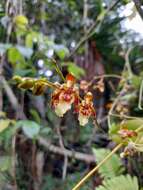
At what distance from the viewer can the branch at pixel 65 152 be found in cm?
138

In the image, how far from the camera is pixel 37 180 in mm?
1332

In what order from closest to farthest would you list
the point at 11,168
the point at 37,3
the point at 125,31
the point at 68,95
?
the point at 68,95, the point at 11,168, the point at 37,3, the point at 125,31

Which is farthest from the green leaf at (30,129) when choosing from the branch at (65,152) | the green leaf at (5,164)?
the branch at (65,152)

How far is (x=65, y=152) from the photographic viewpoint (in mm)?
1376

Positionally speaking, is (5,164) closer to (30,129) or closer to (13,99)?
(30,129)

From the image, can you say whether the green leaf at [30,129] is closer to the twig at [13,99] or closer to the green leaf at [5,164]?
the green leaf at [5,164]

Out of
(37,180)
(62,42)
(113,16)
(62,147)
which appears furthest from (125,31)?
(37,180)

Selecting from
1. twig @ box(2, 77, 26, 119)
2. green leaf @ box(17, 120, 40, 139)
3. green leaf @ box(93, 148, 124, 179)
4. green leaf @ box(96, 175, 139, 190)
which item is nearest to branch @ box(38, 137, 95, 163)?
twig @ box(2, 77, 26, 119)

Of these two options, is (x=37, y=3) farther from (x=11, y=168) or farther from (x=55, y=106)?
(x=55, y=106)

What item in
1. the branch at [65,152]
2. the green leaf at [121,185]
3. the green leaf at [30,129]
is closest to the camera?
the green leaf at [121,185]

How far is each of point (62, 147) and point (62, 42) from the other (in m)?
0.58

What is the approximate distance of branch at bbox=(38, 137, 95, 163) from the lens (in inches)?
54.2

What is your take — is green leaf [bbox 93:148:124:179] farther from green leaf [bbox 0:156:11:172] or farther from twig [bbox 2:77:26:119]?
twig [bbox 2:77:26:119]

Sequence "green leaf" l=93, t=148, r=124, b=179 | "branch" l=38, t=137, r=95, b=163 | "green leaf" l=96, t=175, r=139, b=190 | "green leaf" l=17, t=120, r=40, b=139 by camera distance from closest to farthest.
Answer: "green leaf" l=96, t=175, r=139, b=190, "green leaf" l=93, t=148, r=124, b=179, "green leaf" l=17, t=120, r=40, b=139, "branch" l=38, t=137, r=95, b=163
